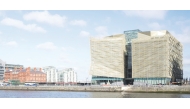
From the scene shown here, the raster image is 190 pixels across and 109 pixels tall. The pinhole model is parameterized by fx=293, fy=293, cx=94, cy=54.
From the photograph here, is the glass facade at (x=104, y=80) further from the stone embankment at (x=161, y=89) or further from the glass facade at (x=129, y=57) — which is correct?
the stone embankment at (x=161, y=89)

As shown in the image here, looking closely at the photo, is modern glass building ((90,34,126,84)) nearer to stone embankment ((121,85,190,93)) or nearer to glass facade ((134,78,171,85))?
glass facade ((134,78,171,85))

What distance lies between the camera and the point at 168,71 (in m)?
115

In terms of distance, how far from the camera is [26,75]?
160 m

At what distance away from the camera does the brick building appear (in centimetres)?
16050

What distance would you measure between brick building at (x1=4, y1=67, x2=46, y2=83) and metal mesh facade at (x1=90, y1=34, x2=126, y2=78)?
1819 inches

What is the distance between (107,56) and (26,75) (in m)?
55.6

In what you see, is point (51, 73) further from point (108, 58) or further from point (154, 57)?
point (154, 57)

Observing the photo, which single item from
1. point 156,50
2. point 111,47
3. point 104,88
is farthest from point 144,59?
point 104,88

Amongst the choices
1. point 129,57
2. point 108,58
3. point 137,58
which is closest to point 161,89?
point 137,58

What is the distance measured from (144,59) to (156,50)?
6.46m

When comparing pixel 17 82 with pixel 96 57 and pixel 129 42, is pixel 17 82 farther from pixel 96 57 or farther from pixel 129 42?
pixel 129 42

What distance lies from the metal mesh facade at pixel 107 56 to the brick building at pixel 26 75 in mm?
46195

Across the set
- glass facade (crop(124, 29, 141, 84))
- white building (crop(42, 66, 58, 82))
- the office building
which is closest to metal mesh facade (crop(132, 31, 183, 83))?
the office building

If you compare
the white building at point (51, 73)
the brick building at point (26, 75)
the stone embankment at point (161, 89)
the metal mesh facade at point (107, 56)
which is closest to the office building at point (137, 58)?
the metal mesh facade at point (107, 56)
